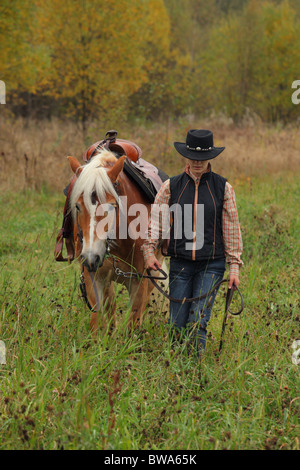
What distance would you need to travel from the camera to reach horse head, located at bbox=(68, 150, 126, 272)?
327 centimetres

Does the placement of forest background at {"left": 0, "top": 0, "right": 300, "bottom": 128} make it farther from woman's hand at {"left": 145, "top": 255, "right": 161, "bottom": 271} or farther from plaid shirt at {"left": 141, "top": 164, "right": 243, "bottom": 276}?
woman's hand at {"left": 145, "top": 255, "right": 161, "bottom": 271}

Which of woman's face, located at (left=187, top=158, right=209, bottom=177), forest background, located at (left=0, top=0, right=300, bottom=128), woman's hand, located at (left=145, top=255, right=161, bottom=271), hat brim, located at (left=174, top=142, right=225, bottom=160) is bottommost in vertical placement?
woman's hand, located at (left=145, top=255, right=161, bottom=271)

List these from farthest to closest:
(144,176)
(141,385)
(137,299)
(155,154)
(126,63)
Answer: (126,63) < (155,154) < (144,176) < (137,299) < (141,385)

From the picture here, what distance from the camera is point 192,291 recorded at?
3.95 metres

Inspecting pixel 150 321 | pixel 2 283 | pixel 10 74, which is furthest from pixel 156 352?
pixel 10 74

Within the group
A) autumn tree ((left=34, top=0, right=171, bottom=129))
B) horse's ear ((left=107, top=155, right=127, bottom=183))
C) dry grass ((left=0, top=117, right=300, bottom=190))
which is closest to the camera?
horse's ear ((left=107, top=155, right=127, bottom=183))

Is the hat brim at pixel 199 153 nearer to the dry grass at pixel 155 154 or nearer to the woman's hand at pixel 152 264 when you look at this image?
the woman's hand at pixel 152 264

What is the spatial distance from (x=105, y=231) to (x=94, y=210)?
0.53ft

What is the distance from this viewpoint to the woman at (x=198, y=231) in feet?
12.1

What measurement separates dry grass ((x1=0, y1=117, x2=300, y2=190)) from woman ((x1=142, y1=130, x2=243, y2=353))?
6602 mm

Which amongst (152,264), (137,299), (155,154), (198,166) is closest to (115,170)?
(198,166)

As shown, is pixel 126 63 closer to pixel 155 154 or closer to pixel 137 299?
pixel 155 154

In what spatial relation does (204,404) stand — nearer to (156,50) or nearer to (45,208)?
(45,208)

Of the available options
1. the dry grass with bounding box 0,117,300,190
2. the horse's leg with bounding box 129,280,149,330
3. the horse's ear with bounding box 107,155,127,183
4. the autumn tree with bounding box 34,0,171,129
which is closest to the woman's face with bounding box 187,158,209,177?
the horse's ear with bounding box 107,155,127,183
